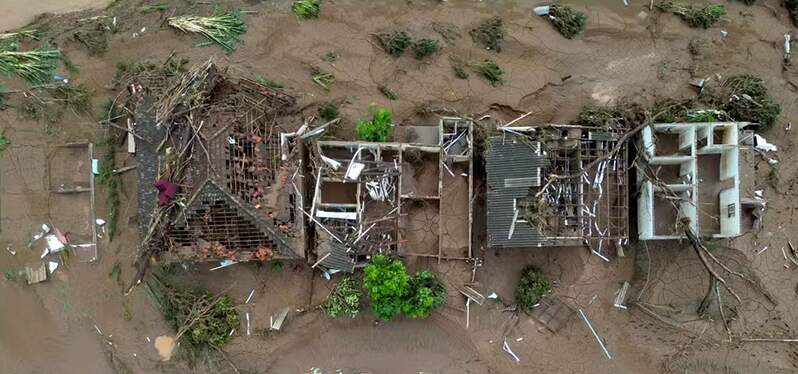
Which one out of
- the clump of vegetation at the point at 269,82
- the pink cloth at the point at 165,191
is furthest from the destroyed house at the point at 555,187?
the pink cloth at the point at 165,191

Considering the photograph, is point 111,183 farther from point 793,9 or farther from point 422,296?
point 793,9

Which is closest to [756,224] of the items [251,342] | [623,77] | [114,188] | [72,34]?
[623,77]

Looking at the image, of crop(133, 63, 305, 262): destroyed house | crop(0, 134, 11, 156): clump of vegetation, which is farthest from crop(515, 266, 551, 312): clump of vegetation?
crop(0, 134, 11, 156): clump of vegetation

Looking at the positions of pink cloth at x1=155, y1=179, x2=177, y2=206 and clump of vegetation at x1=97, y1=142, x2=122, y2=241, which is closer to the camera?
pink cloth at x1=155, y1=179, x2=177, y2=206

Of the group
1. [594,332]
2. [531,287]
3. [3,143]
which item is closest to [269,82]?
[3,143]

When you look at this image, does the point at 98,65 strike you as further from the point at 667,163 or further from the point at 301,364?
the point at 667,163

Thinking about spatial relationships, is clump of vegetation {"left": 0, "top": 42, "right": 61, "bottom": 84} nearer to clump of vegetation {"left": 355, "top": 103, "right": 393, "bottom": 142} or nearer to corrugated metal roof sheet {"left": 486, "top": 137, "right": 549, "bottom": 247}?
clump of vegetation {"left": 355, "top": 103, "right": 393, "bottom": 142}

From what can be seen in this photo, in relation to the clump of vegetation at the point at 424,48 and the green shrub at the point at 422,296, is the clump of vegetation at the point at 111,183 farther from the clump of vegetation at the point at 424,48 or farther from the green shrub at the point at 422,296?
the clump of vegetation at the point at 424,48
